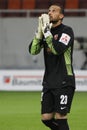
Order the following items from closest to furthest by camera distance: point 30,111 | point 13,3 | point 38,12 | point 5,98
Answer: point 30,111, point 5,98, point 38,12, point 13,3

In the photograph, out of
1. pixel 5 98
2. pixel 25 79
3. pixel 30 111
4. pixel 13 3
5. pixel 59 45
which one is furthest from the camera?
pixel 13 3

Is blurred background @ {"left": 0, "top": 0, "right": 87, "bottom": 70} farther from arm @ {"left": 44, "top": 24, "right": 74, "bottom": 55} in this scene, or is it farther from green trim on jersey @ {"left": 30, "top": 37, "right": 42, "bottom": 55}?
arm @ {"left": 44, "top": 24, "right": 74, "bottom": 55}

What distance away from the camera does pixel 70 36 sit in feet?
30.6

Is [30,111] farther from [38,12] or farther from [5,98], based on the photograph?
[38,12]

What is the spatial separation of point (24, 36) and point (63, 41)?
14.1 m

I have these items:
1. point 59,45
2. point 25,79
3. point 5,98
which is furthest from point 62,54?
point 25,79

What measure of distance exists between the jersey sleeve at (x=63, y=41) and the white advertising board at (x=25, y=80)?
470 inches

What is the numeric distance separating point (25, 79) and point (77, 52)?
7.16 feet

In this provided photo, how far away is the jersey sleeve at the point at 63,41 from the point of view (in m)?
9.12

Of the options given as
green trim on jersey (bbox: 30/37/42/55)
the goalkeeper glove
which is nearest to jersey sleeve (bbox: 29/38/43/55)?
green trim on jersey (bbox: 30/37/42/55)

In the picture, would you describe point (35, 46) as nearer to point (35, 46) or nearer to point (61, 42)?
point (35, 46)

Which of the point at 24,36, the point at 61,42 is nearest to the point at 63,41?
the point at 61,42

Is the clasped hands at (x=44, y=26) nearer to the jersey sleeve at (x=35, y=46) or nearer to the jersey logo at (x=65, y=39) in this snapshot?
the jersey sleeve at (x=35, y=46)

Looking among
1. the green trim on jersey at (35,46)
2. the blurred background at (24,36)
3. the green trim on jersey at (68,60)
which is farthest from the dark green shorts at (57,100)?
the blurred background at (24,36)
